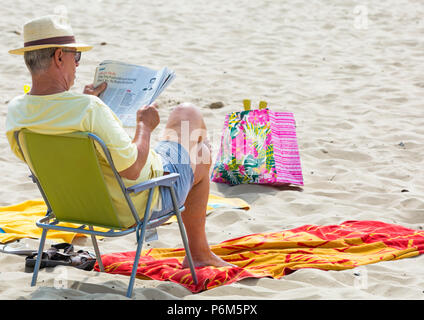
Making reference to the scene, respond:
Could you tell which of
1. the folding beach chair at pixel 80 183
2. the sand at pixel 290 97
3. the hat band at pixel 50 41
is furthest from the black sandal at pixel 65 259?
the hat band at pixel 50 41

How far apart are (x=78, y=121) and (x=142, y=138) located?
0.32m

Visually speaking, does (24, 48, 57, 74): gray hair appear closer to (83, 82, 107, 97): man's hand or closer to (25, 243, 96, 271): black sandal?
(83, 82, 107, 97): man's hand

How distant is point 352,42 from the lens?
29.7ft

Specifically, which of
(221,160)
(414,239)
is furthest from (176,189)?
(221,160)

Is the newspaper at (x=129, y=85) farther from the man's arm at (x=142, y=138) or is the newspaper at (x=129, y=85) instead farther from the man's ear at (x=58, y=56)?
the man's ear at (x=58, y=56)

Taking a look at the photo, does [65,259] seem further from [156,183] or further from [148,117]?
[148,117]

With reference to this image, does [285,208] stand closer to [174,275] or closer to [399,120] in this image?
[174,275]

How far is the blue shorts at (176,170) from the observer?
2.96 metres

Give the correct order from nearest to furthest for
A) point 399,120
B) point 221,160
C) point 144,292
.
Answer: point 144,292, point 221,160, point 399,120

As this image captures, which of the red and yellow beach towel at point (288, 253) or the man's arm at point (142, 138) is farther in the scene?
the red and yellow beach towel at point (288, 253)

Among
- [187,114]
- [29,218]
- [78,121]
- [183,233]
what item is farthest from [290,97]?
[78,121]

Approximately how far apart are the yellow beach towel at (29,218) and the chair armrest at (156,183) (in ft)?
4.28

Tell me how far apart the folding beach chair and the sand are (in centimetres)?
33

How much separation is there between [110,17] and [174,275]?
7.69 metres
